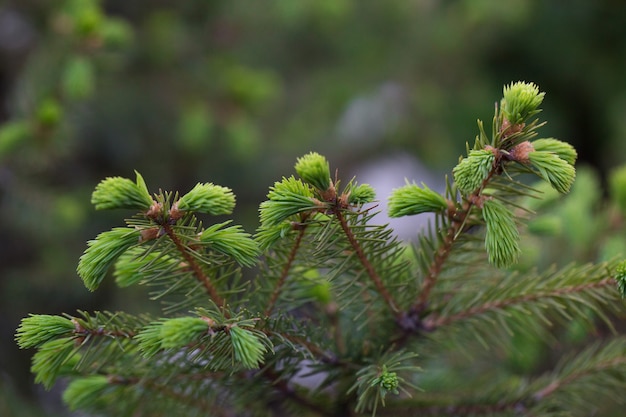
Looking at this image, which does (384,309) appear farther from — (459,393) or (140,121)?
(140,121)

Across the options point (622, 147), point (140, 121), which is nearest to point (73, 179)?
point (140, 121)

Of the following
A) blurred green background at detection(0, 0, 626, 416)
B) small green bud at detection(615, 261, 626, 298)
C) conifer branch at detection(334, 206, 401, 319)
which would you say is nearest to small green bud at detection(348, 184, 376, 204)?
conifer branch at detection(334, 206, 401, 319)

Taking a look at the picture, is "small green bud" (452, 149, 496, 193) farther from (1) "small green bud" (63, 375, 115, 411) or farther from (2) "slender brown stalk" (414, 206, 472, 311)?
(1) "small green bud" (63, 375, 115, 411)

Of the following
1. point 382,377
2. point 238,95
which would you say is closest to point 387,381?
point 382,377

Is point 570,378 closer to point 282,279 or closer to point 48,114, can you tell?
point 282,279

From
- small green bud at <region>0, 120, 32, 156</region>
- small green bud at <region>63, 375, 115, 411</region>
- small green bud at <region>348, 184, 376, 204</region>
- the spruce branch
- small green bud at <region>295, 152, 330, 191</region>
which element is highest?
small green bud at <region>0, 120, 32, 156</region>
